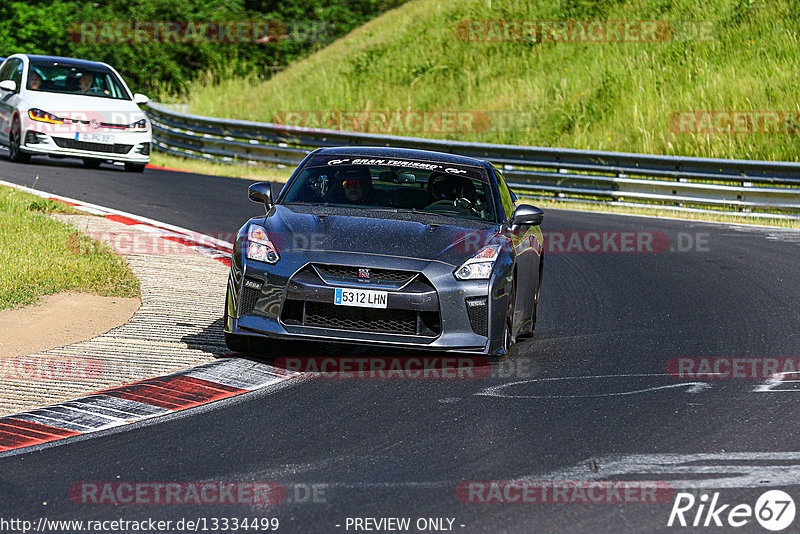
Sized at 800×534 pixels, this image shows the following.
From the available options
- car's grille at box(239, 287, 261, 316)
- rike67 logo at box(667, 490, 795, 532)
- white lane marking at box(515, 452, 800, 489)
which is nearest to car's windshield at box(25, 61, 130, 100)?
car's grille at box(239, 287, 261, 316)

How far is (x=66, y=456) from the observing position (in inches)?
231

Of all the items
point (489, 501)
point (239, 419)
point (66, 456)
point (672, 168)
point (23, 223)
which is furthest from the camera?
point (672, 168)

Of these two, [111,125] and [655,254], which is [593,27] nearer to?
[111,125]

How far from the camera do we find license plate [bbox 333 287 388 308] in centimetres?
773

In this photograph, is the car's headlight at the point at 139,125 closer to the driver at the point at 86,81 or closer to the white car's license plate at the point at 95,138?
the white car's license plate at the point at 95,138

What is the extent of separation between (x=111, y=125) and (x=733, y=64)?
16.2 metres

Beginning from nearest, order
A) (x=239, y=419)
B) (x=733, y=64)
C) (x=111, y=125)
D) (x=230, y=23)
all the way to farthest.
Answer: (x=239, y=419)
(x=111, y=125)
(x=733, y=64)
(x=230, y=23)

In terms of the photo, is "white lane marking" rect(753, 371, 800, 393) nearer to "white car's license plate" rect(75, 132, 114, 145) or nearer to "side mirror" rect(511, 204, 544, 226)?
"side mirror" rect(511, 204, 544, 226)

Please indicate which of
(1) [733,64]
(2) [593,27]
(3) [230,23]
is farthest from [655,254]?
(3) [230,23]

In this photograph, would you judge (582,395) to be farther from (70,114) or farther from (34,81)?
(34,81)

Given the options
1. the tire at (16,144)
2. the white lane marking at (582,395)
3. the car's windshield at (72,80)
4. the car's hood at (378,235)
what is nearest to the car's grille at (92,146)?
the tire at (16,144)

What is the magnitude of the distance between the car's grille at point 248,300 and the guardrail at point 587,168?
46.3ft

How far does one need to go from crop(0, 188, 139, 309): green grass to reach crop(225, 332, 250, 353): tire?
209 cm

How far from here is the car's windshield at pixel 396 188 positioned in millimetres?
9156
